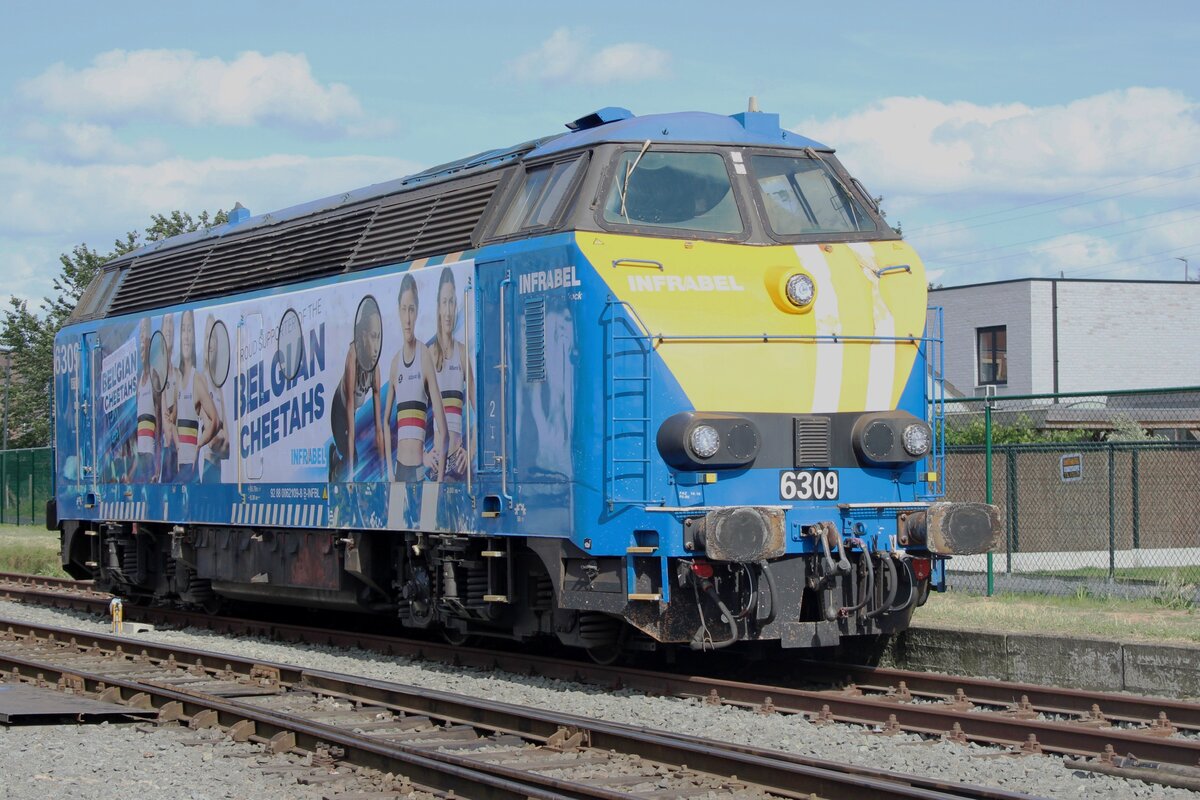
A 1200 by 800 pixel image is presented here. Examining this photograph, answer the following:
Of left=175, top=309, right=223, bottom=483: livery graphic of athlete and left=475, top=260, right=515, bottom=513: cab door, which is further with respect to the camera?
left=175, top=309, right=223, bottom=483: livery graphic of athlete

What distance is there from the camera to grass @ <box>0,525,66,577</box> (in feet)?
87.5

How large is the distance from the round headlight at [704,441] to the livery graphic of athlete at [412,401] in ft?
8.10

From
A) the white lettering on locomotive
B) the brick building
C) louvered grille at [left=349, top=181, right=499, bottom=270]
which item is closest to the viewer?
the white lettering on locomotive

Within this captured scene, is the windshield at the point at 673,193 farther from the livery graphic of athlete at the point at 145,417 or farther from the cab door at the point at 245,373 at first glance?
the livery graphic of athlete at the point at 145,417

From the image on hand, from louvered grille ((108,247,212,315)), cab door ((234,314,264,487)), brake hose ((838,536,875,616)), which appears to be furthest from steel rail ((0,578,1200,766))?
louvered grille ((108,247,212,315))

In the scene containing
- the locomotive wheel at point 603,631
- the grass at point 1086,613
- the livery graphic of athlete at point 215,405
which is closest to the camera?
the locomotive wheel at point 603,631

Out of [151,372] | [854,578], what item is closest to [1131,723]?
[854,578]

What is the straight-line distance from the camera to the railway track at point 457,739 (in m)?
7.37

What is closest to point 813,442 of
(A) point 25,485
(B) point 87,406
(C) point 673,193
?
(C) point 673,193

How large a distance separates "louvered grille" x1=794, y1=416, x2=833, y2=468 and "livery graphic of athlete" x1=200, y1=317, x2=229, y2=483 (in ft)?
Answer: 21.8

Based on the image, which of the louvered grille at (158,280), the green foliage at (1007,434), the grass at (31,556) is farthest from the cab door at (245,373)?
the grass at (31,556)

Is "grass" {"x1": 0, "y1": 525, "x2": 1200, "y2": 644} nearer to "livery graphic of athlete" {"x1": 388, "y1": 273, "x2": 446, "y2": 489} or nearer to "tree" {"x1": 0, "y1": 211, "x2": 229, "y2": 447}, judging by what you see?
"livery graphic of athlete" {"x1": 388, "y1": 273, "x2": 446, "y2": 489}

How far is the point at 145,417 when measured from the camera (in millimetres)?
16188

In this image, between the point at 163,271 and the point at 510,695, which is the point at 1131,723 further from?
the point at 163,271
